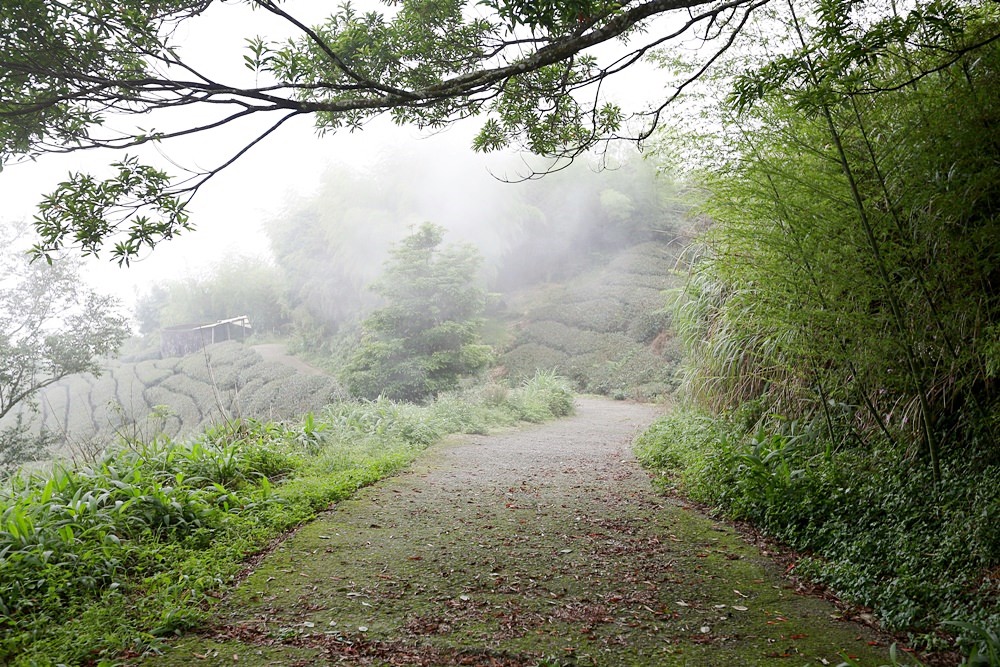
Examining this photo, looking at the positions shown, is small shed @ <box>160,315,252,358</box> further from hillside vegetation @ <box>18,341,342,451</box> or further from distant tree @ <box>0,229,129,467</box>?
distant tree @ <box>0,229,129,467</box>

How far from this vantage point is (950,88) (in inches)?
103

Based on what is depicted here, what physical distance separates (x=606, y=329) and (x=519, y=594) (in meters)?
14.6

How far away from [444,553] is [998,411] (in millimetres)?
2755

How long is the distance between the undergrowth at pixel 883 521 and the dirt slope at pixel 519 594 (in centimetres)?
21

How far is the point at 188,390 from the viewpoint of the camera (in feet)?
49.6

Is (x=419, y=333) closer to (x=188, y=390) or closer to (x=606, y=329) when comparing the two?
(x=606, y=329)

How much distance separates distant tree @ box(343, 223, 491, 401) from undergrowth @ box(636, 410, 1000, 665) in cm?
652

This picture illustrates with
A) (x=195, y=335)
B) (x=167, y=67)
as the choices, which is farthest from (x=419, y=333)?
(x=195, y=335)

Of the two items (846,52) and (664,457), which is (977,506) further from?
(664,457)

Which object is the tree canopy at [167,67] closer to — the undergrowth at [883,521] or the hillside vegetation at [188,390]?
the undergrowth at [883,521]

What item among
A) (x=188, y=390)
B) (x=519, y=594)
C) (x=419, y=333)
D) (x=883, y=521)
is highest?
(x=188, y=390)

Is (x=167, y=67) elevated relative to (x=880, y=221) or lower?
elevated

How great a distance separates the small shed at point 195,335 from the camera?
58.1ft

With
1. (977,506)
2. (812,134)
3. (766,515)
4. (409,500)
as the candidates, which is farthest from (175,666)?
(812,134)
